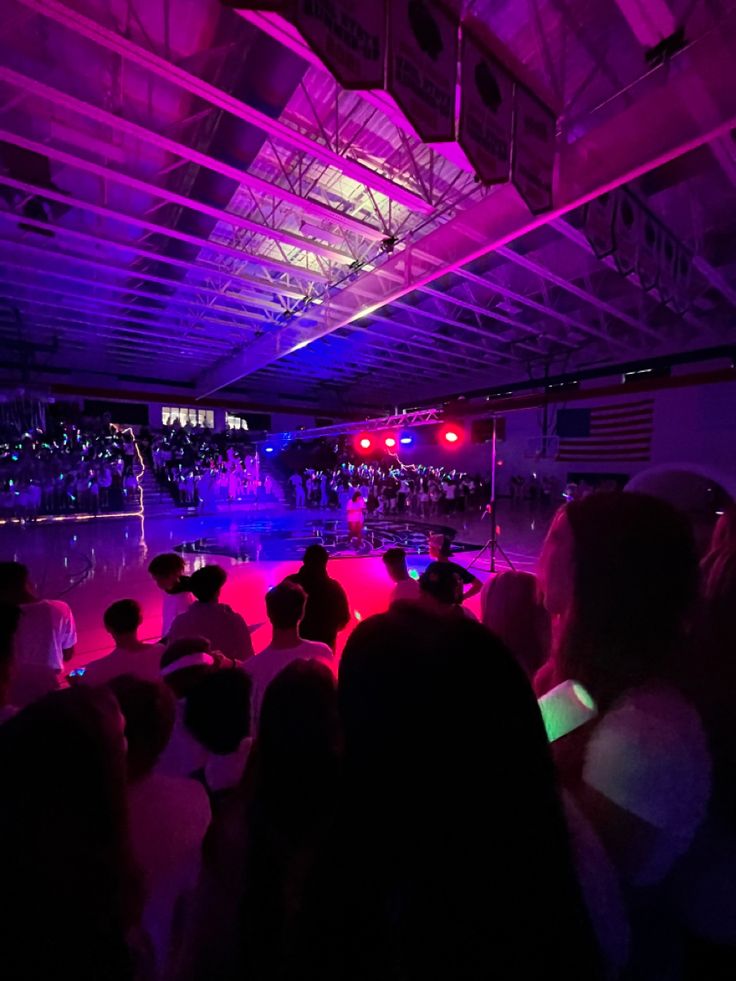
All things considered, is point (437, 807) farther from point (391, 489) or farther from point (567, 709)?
point (391, 489)

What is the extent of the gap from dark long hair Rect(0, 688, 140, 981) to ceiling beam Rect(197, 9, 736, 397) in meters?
5.80

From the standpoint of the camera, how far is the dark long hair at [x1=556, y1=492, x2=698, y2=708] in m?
0.98

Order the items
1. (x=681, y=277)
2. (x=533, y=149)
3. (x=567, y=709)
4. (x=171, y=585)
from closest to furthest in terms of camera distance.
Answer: (x=567, y=709)
(x=171, y=585)
(x=533, y=149)
(x=681, y=277)

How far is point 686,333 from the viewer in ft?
42.4

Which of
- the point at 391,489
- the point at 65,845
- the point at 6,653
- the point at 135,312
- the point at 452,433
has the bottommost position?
the point at 391,489

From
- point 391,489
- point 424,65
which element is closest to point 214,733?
point 424,65

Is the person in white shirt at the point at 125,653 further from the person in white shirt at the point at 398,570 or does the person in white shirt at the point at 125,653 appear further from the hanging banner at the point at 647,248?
the hanging banner at the point at 647,248

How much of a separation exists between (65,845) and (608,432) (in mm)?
19597

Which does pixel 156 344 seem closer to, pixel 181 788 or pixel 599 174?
pixel 599 174

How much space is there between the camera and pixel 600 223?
5.75 metres

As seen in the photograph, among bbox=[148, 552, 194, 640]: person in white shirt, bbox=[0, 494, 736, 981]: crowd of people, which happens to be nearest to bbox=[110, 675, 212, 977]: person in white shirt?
bbox=[0, 494, 736, 981]: crowd of people

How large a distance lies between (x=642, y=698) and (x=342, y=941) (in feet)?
2.31

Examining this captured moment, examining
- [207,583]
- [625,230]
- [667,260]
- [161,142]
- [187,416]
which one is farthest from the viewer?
[187,416]

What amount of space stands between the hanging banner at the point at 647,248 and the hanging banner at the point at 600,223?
88cm
